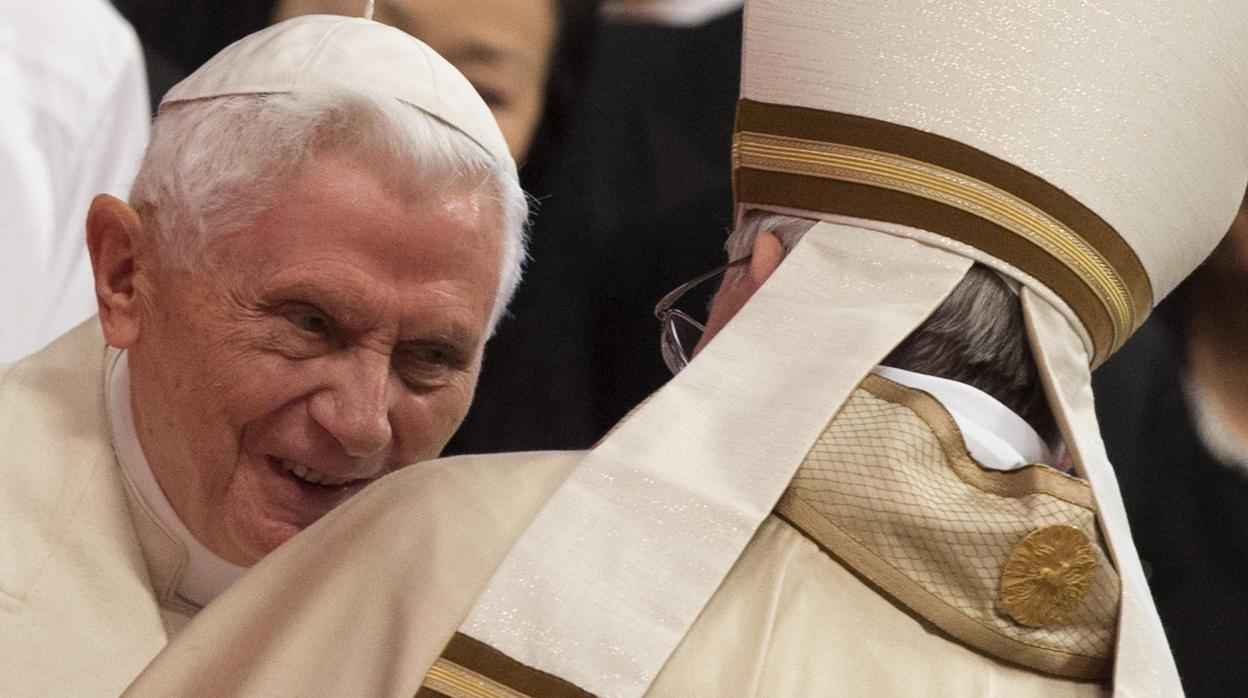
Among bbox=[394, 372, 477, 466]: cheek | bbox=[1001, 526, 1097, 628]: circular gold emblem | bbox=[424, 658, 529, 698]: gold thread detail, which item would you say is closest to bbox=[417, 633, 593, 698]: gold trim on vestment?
bbox=[424, 658, 529, 698]: gold thread detail

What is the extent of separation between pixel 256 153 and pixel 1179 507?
2.92m

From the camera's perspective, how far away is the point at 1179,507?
15.0 feet

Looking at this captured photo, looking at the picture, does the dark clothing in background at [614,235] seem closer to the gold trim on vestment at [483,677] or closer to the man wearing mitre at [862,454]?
the man wearing mitre at [862,454]

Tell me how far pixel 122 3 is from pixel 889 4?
2.70 metres

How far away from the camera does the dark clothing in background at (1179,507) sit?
4445 mm

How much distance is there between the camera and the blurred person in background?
445 centimetres

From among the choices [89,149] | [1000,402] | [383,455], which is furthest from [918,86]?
[89,149]

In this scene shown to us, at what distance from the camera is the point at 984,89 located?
231cm

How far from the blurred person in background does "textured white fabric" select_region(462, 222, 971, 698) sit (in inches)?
105

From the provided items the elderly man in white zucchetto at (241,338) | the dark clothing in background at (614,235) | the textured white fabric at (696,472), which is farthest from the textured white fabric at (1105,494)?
the dark clothing in background at (614,235)

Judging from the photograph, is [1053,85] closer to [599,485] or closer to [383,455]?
[599,485]

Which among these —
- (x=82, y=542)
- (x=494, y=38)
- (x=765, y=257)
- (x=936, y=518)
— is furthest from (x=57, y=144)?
(x=936, y=518)

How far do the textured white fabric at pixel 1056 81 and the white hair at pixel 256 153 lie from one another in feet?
3.01

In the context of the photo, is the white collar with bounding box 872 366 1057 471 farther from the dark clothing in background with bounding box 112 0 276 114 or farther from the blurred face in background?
the dark clothing in background with bounding box 112 0 276 114
